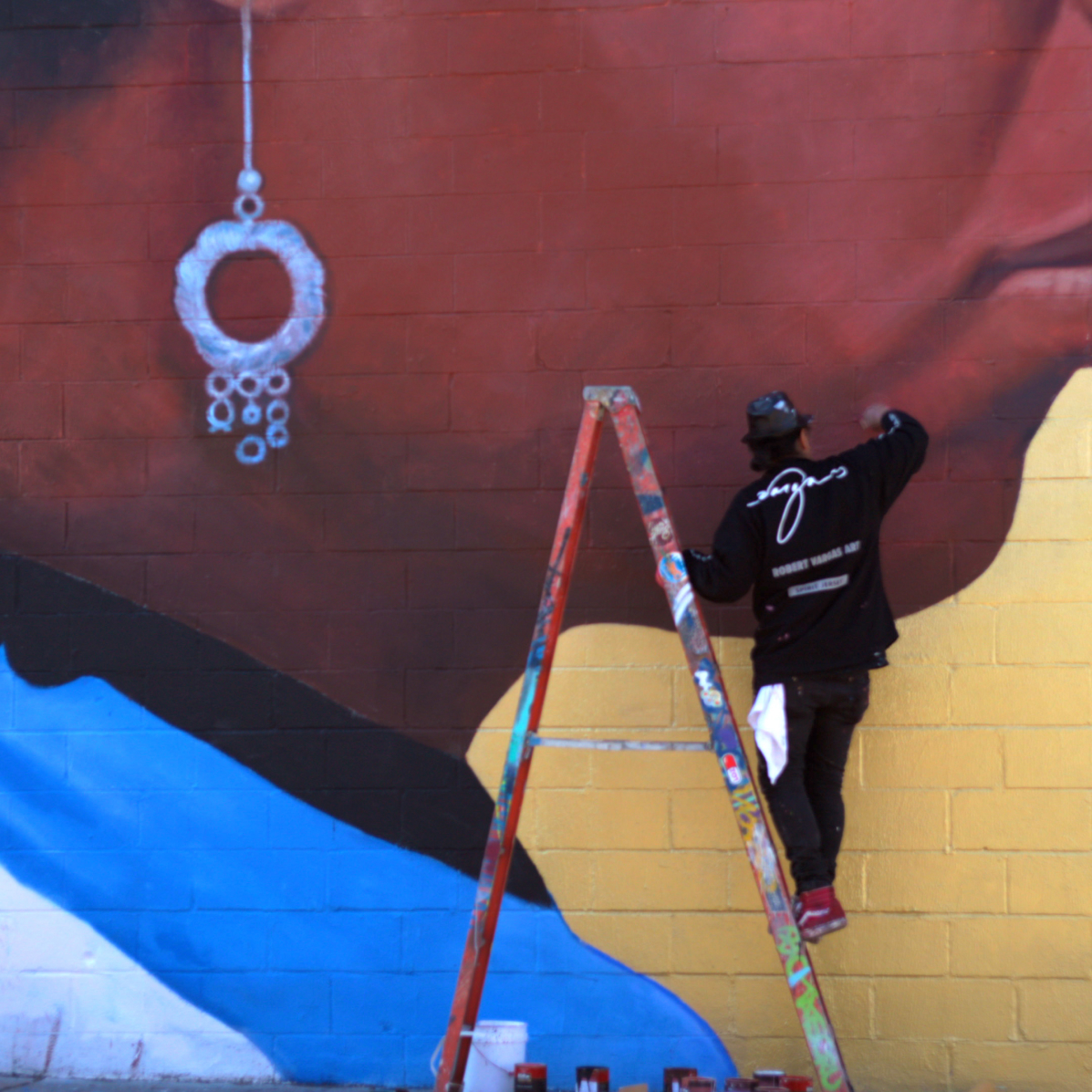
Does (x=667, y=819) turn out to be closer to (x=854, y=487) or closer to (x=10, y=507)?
(x=854, y=487)

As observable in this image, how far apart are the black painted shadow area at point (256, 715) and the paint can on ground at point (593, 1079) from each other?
0.58 meters

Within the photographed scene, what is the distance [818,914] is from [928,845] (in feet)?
2.51

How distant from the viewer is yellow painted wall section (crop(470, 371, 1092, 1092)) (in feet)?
12.0

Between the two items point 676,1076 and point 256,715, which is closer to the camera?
point 676,1076

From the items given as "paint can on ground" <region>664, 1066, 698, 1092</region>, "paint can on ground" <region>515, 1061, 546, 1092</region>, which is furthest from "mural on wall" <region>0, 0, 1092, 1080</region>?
"paint can on ground" <region>515, 1061, 546, 1092</region>

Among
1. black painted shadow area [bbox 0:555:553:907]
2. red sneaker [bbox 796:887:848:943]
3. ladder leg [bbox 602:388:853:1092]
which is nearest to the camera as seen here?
ladder leg [bbox 602:388:853:1092]

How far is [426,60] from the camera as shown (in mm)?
3875

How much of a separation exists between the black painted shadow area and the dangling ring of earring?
0.94 meters

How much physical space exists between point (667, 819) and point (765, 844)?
0.83m

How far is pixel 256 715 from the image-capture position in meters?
3.87

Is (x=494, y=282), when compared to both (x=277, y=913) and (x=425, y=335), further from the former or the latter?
(x=277, y=913)

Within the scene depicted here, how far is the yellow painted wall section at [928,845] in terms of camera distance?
364cm

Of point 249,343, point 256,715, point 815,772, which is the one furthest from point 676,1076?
point 249,343
